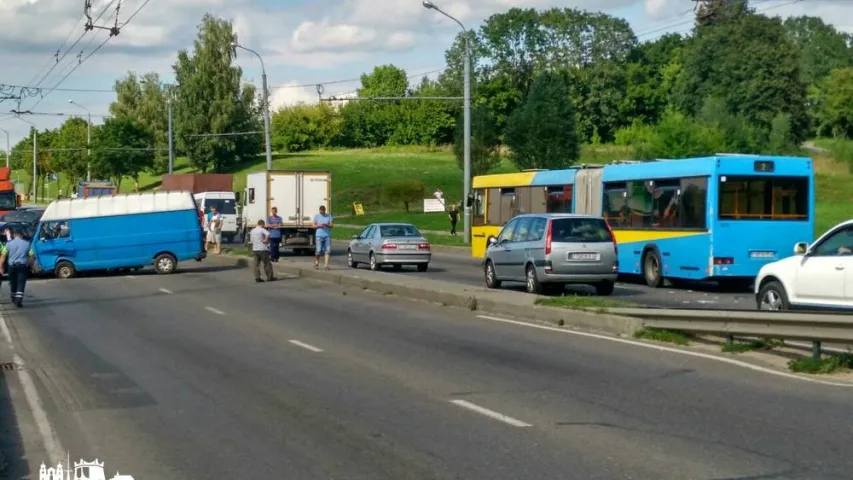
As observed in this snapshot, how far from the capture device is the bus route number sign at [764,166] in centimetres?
2419

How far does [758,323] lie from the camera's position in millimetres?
13242

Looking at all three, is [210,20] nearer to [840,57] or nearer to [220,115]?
[220,115]

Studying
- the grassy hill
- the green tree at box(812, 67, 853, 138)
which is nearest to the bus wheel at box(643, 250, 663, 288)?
the grassy hill

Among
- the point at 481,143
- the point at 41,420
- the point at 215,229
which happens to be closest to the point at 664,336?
the point at 41,420

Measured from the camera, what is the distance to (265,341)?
16.6m

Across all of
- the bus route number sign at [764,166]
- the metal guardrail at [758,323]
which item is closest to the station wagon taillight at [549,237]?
the bus route number sign at [764,166]

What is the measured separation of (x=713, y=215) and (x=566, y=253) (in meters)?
3.75

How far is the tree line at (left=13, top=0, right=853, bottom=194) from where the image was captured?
91.9 metres

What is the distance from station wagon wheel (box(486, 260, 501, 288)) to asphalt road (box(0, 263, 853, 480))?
582cm

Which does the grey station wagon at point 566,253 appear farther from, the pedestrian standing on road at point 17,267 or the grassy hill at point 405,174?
the grassy hill at point 405,174

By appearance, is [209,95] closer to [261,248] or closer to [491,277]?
[261,248]

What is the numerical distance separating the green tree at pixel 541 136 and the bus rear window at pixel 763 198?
4067 cm

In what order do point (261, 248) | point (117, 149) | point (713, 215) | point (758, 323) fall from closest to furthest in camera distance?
point (758, 323)
point (713, 215)
point (261, 248)
point (117, 149)

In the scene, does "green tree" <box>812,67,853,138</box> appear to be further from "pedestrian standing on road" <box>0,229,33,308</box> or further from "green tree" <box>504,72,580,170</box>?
"pedestrian standing on road" <box>0,229,33,308</box>
